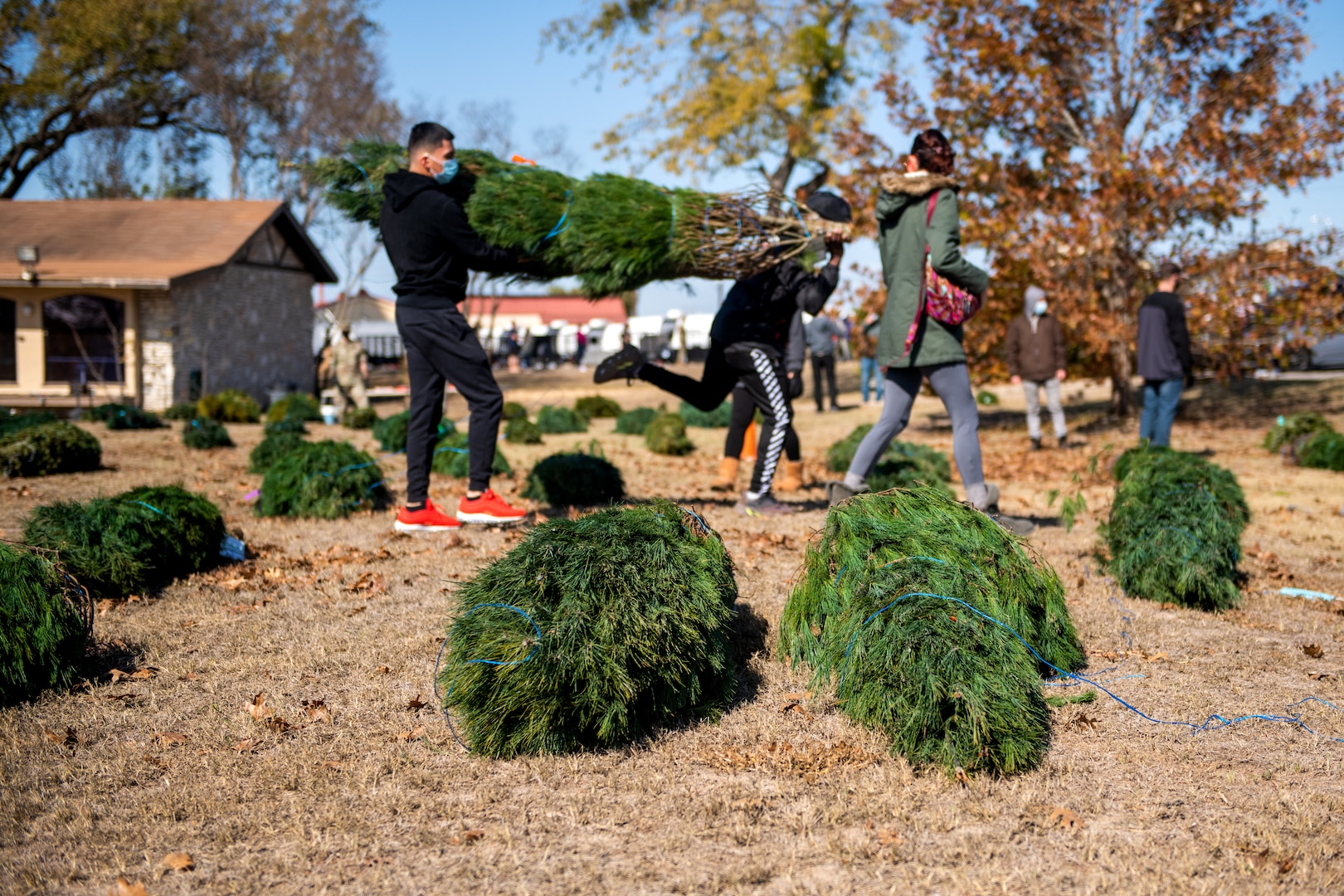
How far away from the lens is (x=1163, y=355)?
9281 millimetres

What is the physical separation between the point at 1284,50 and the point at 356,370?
15.1 metres

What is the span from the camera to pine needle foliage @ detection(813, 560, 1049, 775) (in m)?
2.97

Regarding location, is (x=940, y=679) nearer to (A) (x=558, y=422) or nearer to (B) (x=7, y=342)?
(A) (x=558, y=422)

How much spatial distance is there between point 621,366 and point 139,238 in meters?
21.4

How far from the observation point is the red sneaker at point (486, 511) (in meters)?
6.02

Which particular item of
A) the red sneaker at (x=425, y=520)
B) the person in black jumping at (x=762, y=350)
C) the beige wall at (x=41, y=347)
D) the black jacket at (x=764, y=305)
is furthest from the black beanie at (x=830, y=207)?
the beige wall at (x=41, y=347)

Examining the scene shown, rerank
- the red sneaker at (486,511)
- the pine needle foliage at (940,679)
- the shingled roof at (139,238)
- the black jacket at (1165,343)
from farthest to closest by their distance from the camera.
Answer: the shingled roof at (139,238), the black jacket at (1165,343), the red sneaker at (486,511), the pine needle foliage at (940,679)

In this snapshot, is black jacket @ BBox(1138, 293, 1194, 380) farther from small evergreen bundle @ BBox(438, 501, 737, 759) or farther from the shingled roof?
the shingled roof

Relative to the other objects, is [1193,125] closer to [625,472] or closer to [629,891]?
[625,472]

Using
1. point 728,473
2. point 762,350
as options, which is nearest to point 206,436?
point 728,473

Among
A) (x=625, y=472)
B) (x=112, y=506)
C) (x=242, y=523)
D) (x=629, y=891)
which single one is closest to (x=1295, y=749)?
(x=629, y=891)

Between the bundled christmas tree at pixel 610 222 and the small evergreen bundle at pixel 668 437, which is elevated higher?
the bundled christmas tree at pixel 610 222

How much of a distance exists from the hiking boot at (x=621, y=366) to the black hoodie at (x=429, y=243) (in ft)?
2.88

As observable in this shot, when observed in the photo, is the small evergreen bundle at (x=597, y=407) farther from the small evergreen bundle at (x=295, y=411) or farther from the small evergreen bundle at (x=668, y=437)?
the small evergreen bundle at (x=668, y=437)
